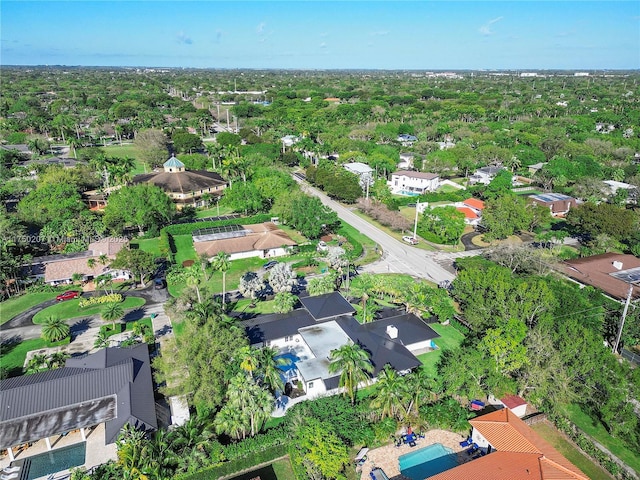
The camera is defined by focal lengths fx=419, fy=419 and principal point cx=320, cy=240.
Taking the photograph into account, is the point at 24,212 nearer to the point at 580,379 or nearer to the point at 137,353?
the point at 137,353

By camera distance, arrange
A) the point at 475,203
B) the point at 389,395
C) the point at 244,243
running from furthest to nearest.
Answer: the point at 475,203, the point at 244,243, the point at 389,395

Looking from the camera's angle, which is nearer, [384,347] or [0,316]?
[384,347]

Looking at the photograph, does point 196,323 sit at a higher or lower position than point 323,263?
higher

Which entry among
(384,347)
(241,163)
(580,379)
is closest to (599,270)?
(580,379)

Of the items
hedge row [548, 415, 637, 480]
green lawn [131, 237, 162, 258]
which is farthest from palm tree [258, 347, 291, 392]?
green lawn [131, 237, 162, 258]

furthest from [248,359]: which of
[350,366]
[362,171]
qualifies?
[362,171]

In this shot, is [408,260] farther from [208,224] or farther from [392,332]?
[208,224]
